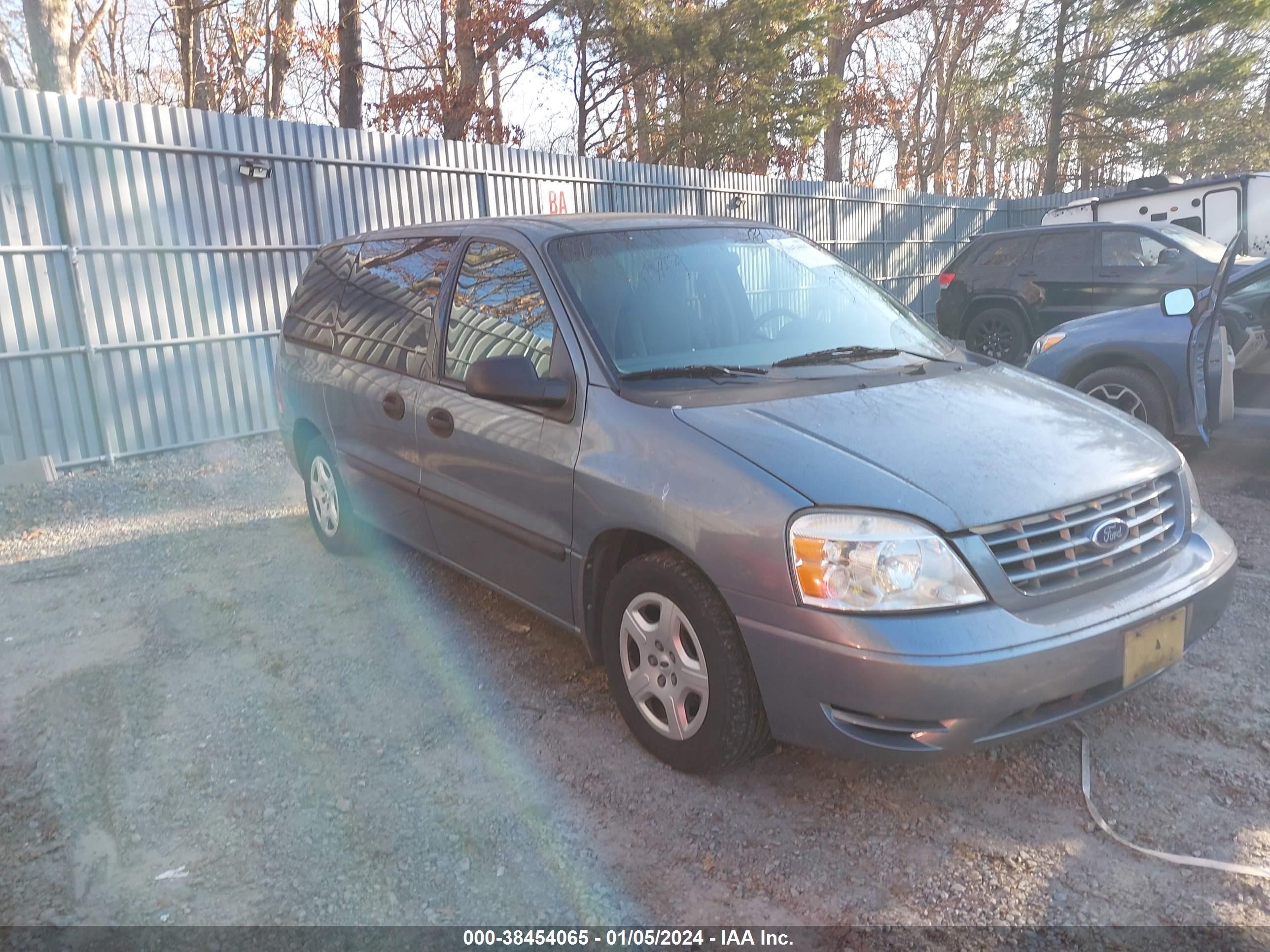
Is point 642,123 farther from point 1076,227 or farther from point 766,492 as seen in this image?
point 766,492

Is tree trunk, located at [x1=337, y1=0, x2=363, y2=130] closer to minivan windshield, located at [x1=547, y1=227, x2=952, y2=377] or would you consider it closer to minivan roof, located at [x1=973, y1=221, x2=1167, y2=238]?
minivan roof, located at [x1=973, y1=221, x2=1167, y2=238]

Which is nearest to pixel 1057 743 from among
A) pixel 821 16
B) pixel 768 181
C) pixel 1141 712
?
pixel 1141 712

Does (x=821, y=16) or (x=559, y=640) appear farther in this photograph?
(x=821, y=16)

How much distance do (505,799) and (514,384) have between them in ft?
4.34

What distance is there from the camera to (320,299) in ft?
16.6

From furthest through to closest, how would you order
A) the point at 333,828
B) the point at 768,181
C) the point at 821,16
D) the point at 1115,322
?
the point at 821,16 < the point at 768,181 < the point at 1115,322 < the point at 333,828

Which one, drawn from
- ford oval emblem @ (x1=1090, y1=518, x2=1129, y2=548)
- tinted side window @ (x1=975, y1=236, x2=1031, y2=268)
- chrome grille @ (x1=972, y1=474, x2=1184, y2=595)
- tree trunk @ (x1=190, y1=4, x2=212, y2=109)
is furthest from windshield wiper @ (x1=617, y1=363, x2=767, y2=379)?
tree trunk @ (x1=190, y1=4, x2=212, y2=109)

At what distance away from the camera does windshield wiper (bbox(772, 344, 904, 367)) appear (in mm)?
3406

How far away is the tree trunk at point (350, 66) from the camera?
47.7 feet

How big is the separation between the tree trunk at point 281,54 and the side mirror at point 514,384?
18.8 meters

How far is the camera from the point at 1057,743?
3.07 meters

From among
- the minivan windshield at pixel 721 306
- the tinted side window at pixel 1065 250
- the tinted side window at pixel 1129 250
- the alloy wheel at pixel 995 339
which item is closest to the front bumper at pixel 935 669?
the minivan windshield at pixel 721 306

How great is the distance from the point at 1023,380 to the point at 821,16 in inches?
809

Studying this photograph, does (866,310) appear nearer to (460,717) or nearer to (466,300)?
(466,300)
